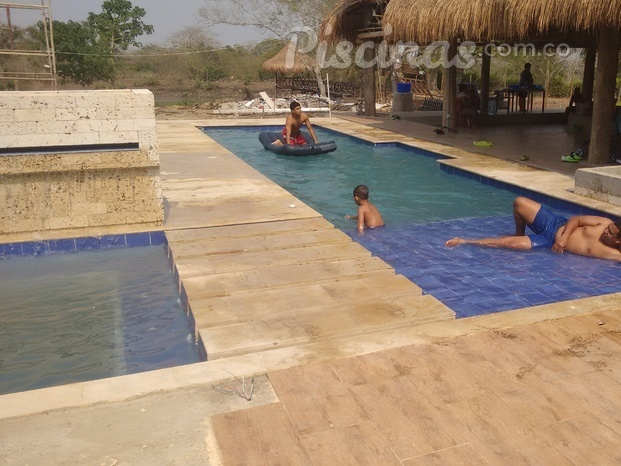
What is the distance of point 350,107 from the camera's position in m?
22.3

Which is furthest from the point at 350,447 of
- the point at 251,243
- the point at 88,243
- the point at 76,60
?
the point at 76,60

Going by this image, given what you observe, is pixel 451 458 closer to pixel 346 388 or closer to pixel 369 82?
pixel 346 388

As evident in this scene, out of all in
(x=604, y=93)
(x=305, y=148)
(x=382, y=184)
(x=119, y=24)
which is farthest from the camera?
(x=119, y=24)

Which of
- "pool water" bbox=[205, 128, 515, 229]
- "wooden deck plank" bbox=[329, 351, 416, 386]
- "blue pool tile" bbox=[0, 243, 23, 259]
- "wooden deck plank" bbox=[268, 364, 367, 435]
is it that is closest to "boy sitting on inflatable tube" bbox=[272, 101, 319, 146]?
"pool water" bbox=[205, 128, 515, 229]

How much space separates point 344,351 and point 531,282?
8.30 feet

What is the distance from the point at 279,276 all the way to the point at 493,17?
23.8 feet

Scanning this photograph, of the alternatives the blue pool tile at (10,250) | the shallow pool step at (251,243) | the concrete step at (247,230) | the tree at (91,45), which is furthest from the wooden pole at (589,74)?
the tree at (91,45)

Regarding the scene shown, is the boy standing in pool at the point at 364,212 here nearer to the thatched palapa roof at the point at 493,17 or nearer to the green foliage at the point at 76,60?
the thatched palapa roof at the point at 493,17

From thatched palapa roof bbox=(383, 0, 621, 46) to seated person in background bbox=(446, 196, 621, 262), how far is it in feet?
11.5

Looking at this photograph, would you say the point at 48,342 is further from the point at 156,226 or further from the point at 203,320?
→ the point at 156,226

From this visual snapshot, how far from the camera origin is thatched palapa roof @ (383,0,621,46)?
8.18 meters

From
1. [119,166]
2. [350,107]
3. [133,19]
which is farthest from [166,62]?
[119,166]

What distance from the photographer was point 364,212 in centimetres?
708

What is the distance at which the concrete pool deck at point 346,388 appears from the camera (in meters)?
2.61
